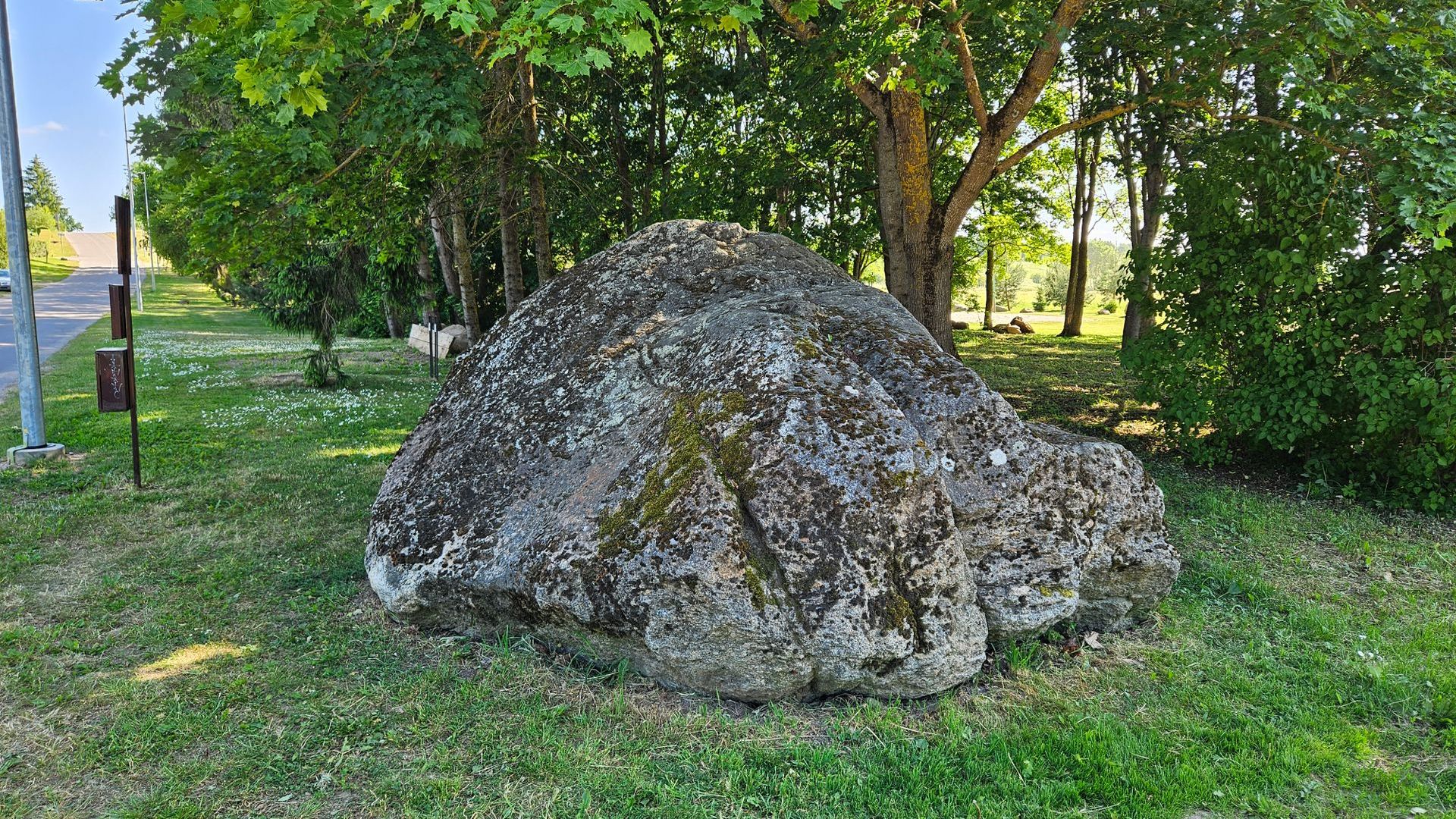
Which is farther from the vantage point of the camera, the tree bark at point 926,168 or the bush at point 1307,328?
the tree bark at point 926,168

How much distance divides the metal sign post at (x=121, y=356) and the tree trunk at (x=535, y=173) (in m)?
3.71

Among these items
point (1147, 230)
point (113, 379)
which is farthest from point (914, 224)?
point (1147, 230)

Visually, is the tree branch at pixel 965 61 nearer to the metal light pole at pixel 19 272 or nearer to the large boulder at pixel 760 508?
the large boulder at pixel 760 508

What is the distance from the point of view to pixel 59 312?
31.2 m

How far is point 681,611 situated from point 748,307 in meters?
2.12

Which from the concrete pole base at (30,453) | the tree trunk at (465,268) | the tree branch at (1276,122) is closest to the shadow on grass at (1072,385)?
the tree branch at (1276,122)

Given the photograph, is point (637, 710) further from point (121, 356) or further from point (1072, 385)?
point (1072, 385)

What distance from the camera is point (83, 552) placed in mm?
6039

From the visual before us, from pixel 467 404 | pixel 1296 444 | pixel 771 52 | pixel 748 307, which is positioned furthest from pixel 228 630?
pixel 771 52

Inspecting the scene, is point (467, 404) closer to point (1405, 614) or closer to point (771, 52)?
point (1405, 614)

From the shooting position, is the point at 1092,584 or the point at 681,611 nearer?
the point at 681,611

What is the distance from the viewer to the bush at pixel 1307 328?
6938 mm

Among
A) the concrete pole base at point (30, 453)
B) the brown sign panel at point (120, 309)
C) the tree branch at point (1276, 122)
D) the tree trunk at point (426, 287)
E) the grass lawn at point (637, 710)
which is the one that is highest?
the tree branch at point (1276, 122)

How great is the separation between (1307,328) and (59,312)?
3881 cm
